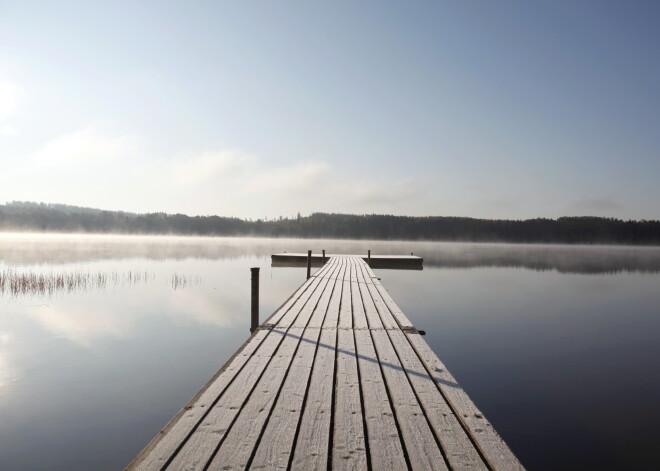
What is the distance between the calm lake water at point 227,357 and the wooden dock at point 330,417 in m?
2.56

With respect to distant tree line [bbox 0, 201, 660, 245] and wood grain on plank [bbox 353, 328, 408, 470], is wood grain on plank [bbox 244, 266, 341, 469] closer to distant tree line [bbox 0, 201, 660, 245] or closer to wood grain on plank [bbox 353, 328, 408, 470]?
wood grain on plank [bbox 353, 328, 408, 470]

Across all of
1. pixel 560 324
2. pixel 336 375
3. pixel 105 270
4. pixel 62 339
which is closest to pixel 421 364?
pixel 336 375

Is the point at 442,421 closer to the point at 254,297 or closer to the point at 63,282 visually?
the point at 254,297

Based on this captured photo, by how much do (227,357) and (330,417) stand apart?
7.07m

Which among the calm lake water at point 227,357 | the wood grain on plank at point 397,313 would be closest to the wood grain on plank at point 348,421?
the wood grain on plank at point 397,313

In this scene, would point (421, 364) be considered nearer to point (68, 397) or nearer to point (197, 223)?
point (68, 397)

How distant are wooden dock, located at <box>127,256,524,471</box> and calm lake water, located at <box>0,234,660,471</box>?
2.56 m

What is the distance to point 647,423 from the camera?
6.14 meters

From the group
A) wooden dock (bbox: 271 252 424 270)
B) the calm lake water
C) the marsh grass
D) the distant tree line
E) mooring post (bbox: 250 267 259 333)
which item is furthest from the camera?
the distant tree line

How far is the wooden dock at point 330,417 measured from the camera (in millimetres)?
2372

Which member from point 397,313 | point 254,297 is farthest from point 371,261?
point 397,313

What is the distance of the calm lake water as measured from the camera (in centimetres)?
557

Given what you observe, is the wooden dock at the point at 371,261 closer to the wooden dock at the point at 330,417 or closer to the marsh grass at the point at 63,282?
the marsh grass at the point at 63,282

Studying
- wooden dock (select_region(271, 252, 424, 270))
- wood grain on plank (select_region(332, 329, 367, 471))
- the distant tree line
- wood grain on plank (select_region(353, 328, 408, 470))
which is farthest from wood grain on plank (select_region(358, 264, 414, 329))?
the distant tree line
